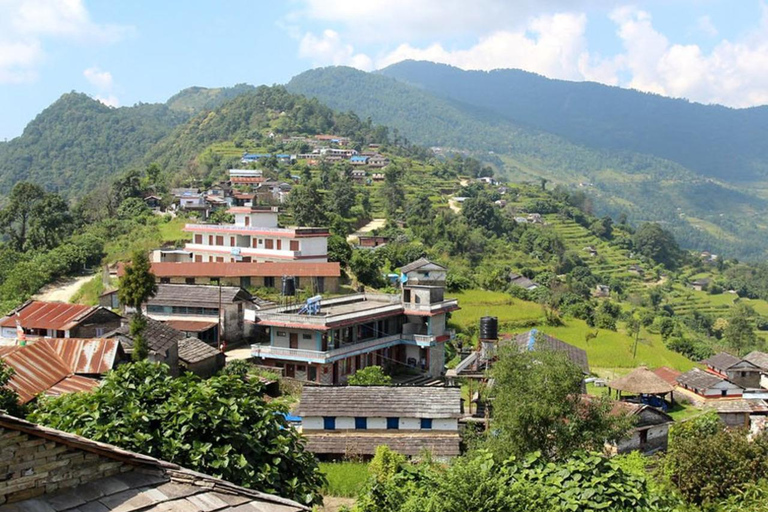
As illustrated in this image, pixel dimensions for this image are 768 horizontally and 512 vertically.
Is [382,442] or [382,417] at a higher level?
[382,417]

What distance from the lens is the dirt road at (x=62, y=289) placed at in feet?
135

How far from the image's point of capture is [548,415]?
52.1 ft

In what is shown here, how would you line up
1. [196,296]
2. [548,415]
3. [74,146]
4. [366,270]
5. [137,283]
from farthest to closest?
1. [74,146]
2. [366,270]
3. [196,296]
4. [137,283]
5. [548,415]

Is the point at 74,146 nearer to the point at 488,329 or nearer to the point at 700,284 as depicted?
the point at 700,284

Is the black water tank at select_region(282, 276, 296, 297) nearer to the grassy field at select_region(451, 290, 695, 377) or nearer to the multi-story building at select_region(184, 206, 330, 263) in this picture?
the multi-story building at select_region(184, 206, 330, 263)

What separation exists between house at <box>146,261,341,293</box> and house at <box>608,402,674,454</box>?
19.1 meters

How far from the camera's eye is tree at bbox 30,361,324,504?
29.9 feet

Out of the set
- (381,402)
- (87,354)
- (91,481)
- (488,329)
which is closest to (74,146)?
(488,329)

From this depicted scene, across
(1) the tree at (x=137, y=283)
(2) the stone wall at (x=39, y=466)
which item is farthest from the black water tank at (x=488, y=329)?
(2) the stone wall at (x=39, y=466)

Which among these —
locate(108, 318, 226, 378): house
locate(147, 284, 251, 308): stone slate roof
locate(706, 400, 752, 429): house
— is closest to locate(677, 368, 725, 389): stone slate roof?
locate(706, 400, 752, 429): house

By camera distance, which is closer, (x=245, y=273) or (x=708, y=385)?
(x=708, y=385)

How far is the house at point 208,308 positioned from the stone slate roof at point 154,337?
4.74m

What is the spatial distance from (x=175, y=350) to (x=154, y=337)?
946 mm

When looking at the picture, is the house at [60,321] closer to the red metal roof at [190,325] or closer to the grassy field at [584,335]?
the red metal roof at [190,325]
